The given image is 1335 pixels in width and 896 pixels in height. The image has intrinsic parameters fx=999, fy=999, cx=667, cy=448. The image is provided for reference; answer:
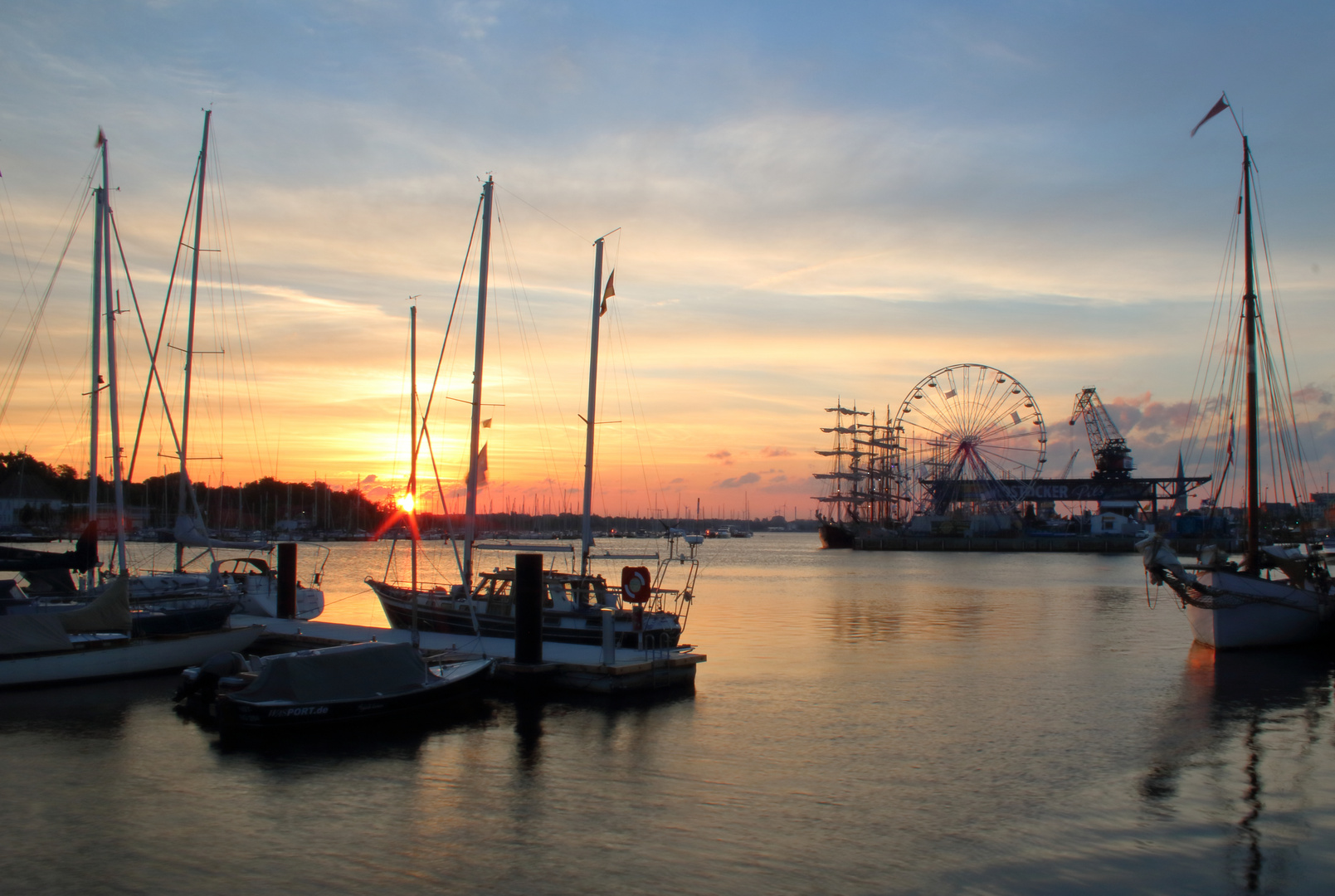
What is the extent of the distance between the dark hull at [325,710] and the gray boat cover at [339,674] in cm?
16

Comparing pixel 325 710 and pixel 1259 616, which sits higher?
pixel 1259 616

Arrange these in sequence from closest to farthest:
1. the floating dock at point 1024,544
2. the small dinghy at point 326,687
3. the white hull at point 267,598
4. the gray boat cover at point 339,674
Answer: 1. the small dinghy at point 326,687
2. the gray boat cover at point 339,674
3. the white hull at point 267,598
4. the floating dock at point 1024,544

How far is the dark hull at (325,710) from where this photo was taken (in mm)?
19250

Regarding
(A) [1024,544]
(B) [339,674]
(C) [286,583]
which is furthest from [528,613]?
(A) [1024,544]

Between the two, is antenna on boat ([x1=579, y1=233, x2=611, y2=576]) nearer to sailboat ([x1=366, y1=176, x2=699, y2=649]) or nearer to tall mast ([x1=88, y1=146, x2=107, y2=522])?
sailboat ([x1=366, y1=176, x2=699, y2=649])

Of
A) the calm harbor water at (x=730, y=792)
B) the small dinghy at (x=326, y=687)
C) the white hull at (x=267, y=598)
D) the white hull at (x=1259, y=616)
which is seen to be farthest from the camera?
the white hull at (x=267, y=598)

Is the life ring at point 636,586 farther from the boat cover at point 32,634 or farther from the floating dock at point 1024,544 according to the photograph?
the floating dock at point 1024,544

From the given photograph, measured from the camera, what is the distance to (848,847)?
13.8 m

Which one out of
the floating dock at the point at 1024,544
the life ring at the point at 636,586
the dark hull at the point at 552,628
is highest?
the life ring at the point at 636,586

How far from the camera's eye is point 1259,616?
33156mm

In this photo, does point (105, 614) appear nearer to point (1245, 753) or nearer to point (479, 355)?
point (479, 355)

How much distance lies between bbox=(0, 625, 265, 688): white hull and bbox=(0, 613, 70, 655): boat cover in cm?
24

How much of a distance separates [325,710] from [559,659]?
284 inches

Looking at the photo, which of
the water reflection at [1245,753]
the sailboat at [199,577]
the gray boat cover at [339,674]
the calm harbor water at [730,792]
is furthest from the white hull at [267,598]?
the water reflection at [1245,753]
